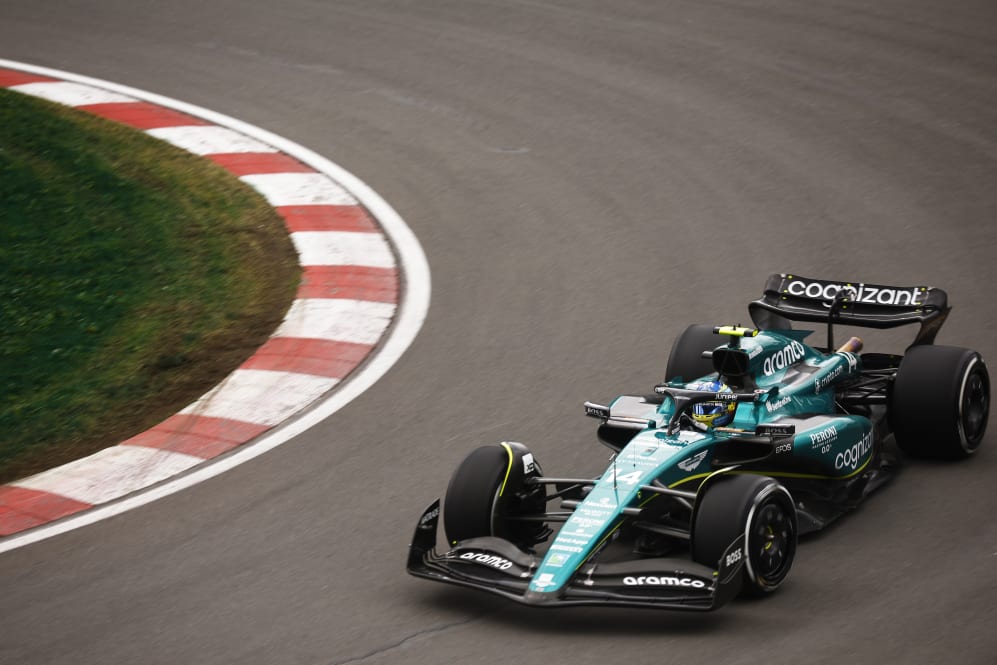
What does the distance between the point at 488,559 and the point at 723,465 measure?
54.1 inches

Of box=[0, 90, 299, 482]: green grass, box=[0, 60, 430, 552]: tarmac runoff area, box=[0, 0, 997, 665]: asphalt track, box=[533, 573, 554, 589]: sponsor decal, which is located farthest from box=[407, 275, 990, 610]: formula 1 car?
box=[0, 90, 299, 482]: green grass

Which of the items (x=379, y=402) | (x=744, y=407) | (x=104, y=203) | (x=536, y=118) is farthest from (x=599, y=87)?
(x=744, y=407)

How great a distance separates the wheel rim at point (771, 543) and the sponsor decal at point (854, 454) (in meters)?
0.80

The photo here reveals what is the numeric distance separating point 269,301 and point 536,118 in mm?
4252

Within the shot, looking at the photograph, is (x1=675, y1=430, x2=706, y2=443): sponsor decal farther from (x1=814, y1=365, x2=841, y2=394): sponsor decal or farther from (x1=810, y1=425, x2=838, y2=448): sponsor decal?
(x1=814, y1=365, x2=841, y2=394): sponsor decal

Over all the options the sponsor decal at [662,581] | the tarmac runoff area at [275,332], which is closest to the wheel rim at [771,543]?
the sponsor decal at [662,581]

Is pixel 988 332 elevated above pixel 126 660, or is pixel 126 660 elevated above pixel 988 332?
pixel 988 332

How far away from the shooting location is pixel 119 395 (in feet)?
29.5

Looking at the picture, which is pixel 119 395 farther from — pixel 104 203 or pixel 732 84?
pixel 732 84

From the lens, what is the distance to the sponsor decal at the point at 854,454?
695cm

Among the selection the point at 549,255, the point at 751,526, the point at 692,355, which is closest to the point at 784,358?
the point at 692,355

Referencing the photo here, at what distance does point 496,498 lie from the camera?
6.61 metres

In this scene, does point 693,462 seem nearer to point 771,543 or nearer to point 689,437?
point 689,437

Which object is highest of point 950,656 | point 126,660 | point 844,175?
point 844,175
